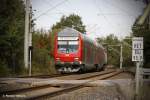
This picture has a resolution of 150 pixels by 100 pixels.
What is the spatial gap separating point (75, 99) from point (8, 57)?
49.7ft

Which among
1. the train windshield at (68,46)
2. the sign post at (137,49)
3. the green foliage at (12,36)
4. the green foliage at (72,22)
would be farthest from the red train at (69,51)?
A: the green foliage at (72,22)

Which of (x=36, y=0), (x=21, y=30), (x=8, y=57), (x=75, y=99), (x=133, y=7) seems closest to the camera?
(x=133, y=7)

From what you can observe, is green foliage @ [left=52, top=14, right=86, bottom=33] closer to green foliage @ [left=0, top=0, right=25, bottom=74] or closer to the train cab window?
the train cab window

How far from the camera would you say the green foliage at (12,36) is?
764 inches

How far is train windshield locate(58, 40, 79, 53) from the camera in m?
26.1

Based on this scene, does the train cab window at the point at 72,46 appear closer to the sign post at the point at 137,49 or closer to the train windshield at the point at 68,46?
the train windshield at the point at 68,46

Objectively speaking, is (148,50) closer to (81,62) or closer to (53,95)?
(53,95)

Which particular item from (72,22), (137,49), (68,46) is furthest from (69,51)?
(72,22)

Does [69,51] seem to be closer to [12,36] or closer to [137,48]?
[12,36]

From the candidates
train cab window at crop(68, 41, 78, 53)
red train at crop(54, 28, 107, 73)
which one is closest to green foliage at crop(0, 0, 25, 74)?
red train at crop(54, 28, 107, 73)

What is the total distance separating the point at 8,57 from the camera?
23.5 meters

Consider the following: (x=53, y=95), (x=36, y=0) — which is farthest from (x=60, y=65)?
(x=36, y=0)

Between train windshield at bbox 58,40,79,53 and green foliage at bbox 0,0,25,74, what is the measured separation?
2479 mm

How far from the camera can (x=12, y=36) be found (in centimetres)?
2178
